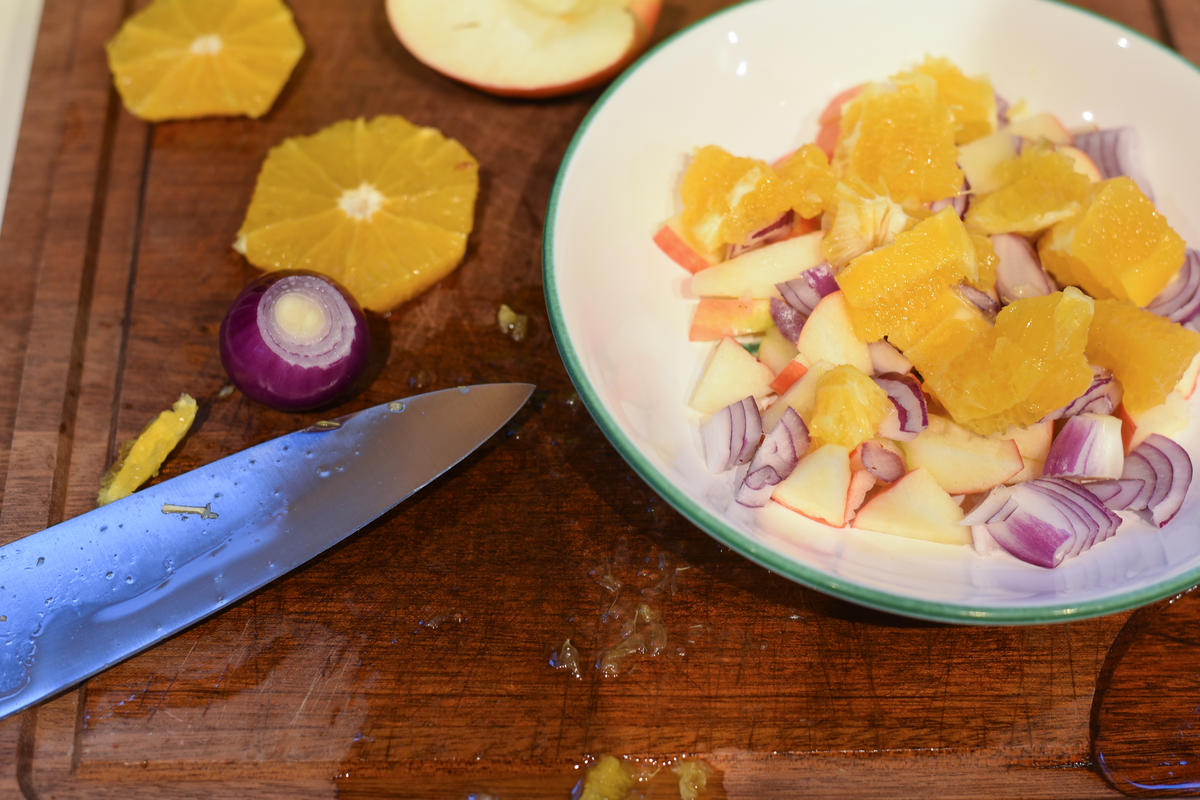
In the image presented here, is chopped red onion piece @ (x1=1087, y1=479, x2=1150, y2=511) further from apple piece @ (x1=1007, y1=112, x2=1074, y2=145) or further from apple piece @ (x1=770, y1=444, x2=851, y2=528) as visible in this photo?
apple piece @ (x1=1007, y1=112, x2=1074, y2=145)

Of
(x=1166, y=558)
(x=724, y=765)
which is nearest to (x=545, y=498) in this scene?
(x=724, y=765)

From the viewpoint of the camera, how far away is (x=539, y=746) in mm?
1562

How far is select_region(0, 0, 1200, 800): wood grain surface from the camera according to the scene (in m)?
1.55

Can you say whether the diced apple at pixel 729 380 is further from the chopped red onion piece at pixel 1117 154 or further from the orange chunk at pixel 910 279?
the chopped red onion piece at pixel 1117 154

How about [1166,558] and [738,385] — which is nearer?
[1166,558]

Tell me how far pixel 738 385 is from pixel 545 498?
0.42 metres

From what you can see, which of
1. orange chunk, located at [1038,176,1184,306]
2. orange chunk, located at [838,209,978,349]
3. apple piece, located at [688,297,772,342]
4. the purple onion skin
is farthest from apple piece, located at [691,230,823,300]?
the purple onion skin

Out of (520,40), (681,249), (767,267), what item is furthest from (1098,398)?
(520,40)

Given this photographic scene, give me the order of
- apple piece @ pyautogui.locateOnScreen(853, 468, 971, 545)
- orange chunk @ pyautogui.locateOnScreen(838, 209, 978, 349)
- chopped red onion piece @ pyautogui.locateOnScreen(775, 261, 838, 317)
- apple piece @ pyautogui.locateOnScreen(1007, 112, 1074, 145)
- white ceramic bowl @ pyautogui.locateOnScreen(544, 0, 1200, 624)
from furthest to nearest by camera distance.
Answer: apple piece @ pyautogui.locateOnScreen(1007, 112, 1074, 145) < chopped red onion piece @ pyautogui.locateOnScreen(775, 261, 838, 317) < orange chunk @ pyautogui.locateOnScreen(838, 209, 978, 349) < apple piece @ pyautogui.locateOnScreen(853, 468, 971, 545) < white ceramic bowl @ pyautogui.locateOnScreen(544, 0, 1200, 624)

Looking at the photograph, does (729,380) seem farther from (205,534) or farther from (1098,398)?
(205,534)

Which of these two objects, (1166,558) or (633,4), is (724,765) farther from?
(633,4)

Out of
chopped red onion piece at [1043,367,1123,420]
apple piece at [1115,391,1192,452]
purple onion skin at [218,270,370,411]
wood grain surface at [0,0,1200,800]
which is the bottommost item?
wood grain surface at [0,0,1200,800]

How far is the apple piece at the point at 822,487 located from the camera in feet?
5.11

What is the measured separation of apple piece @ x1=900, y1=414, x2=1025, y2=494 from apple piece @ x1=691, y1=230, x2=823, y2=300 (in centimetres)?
40
